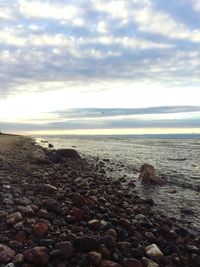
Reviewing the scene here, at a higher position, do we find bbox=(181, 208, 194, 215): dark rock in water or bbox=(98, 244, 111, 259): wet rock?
Result: bbox=(98, 244, 111, 259): wet rock

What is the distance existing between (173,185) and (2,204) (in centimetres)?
840

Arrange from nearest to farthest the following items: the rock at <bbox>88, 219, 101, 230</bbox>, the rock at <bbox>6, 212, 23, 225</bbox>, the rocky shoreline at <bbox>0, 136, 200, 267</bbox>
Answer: the rocky shoreline at <bbox>0, 136, 200, 267</bbox> → the rock at <bbox>6, 212, 23, 225</bbox> → the rock at <bbox>88, 219, 101, 230</bbox>

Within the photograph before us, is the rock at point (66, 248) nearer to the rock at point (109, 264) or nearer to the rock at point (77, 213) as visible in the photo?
the rock at point (109, 264)

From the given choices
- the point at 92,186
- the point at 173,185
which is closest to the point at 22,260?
the point at 92,186

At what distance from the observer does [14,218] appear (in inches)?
270

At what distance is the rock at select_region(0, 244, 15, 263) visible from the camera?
522cm

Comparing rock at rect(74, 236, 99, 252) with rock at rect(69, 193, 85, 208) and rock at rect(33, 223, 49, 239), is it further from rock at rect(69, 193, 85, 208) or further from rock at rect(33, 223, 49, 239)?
rock at rect(69, 193, 85, 208)

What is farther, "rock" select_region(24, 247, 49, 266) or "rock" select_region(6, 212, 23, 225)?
"rock" select_region(6, 212, 23, 225)

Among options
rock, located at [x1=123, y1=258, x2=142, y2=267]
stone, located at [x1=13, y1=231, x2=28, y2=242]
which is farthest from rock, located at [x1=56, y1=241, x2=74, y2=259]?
rock, located at [x1=123, y1=258, x2=142, y2=267]

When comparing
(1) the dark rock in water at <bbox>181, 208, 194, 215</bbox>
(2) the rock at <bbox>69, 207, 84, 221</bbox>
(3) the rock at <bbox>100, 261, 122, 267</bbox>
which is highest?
(2) the rock at <bbox>69, 207, 84, 221</bbox>

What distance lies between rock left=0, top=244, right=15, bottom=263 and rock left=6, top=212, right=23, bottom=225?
1195mm

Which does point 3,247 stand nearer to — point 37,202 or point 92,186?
point 37,202

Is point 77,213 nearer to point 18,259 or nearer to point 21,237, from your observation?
point 21,237

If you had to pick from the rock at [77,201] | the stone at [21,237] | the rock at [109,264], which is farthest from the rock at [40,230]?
the rock at [77,201]
